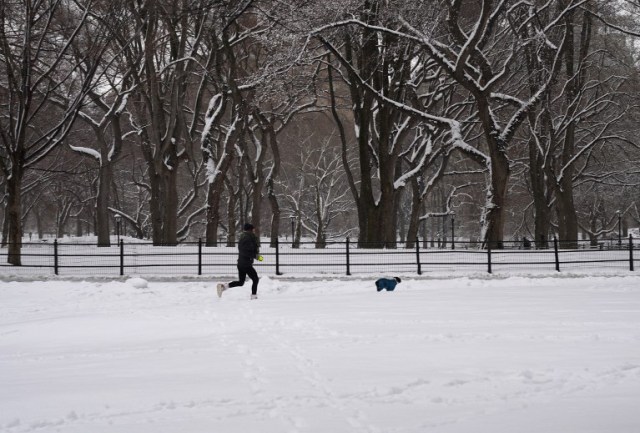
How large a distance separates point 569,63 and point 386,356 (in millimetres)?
28220

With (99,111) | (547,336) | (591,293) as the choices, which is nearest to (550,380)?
(547,336)

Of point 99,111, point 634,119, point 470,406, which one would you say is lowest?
point 470,406

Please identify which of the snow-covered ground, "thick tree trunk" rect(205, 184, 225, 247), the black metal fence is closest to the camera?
the snow-covered ground

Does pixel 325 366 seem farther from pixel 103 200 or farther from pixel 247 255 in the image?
pixel 103 200

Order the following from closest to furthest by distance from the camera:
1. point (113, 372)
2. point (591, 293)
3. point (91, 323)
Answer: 1. point (113, 372)
2. point (91, 323)
3. point (591, 293)

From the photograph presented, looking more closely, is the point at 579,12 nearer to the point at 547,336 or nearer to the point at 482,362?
the point at 547,336

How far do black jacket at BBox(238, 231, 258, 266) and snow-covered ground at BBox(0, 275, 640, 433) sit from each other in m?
1.34

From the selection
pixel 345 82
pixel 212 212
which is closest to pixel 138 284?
pixel 212 212

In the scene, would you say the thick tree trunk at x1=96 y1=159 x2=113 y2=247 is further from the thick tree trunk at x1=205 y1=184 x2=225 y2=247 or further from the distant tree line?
the thick tree trunk at x1=205 y1=184 x2=225 y2=247

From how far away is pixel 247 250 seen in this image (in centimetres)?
1603

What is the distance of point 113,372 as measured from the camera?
793 centimetres

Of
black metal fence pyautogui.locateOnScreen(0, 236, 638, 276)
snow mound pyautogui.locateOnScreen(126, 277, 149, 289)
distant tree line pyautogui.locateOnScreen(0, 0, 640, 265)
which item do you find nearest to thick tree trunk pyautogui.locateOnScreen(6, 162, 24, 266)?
distant tree line pyautogui.locateOnScreen(0, 0, 640, 265)

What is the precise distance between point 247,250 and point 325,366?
8.24m

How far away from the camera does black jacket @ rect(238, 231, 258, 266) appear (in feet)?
52.3
